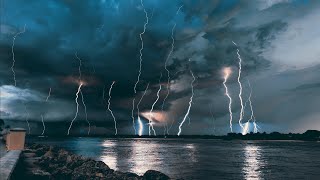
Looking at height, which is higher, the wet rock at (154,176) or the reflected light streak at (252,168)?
the wet rock at (154,176)

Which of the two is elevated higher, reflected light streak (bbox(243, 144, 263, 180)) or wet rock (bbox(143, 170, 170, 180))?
wet rock (bbox(143, 170, 170, 180))

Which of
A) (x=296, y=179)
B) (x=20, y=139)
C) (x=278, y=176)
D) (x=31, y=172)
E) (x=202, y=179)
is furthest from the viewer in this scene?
(x=278, y=176)

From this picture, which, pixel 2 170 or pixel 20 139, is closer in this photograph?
pixel 2 170

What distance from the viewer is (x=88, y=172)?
29.4 m

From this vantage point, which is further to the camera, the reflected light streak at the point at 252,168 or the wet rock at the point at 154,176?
the reflected light streak at the point at 252,168

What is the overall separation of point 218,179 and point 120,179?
19.4 m

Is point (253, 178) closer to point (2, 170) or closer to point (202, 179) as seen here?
point (202, 179)

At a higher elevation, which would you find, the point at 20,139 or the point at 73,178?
the point at 20,139

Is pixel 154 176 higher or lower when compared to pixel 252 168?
higher

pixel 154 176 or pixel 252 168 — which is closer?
pixel 154 176

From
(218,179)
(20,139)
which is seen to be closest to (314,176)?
(218,179)

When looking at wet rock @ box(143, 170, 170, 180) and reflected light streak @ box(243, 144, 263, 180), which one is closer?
wet rock @ box(143, 170, 170, 180)

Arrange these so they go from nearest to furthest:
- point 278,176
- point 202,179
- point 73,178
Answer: point 73,178
point 202,179
point 278,176

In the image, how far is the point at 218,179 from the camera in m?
43.2
